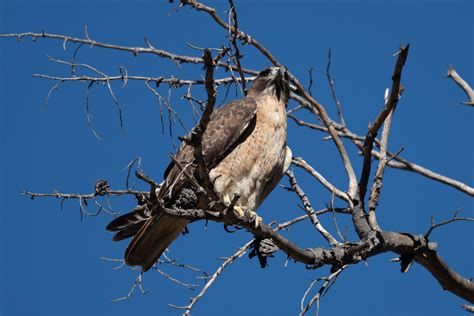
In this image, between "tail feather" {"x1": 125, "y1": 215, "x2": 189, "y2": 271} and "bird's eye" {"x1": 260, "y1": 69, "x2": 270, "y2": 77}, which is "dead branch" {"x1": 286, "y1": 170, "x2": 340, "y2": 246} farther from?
"bird's eye" {"x1": 260, "y1": 69, "x2": 270, "y2": 77}

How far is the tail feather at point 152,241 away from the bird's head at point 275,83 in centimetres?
148

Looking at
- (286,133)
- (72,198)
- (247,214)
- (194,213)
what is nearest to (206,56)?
(194,213)

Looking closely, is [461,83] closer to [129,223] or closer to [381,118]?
[381,118]

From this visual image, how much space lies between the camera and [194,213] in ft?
13.1

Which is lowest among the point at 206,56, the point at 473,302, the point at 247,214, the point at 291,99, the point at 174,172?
the point at 473,302

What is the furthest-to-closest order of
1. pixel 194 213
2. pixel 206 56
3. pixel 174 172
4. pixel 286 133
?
pixel 286 133 → pixel 174 172 → pixel 194 213 → pixel 206 56

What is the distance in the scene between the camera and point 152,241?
5.54 m

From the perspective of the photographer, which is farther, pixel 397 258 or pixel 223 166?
pixel 223 166

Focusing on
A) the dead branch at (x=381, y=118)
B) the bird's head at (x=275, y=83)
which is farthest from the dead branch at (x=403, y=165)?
the dead branch at (x=381, y=118)

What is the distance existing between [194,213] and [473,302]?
2.38m

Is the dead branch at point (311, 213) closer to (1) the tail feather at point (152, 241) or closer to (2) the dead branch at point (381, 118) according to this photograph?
(2) the dead branch at point (381, 118)

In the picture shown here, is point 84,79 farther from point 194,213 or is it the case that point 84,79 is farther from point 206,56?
point 206,56

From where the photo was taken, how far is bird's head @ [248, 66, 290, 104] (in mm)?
6262

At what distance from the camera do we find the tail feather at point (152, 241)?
5.41 m
